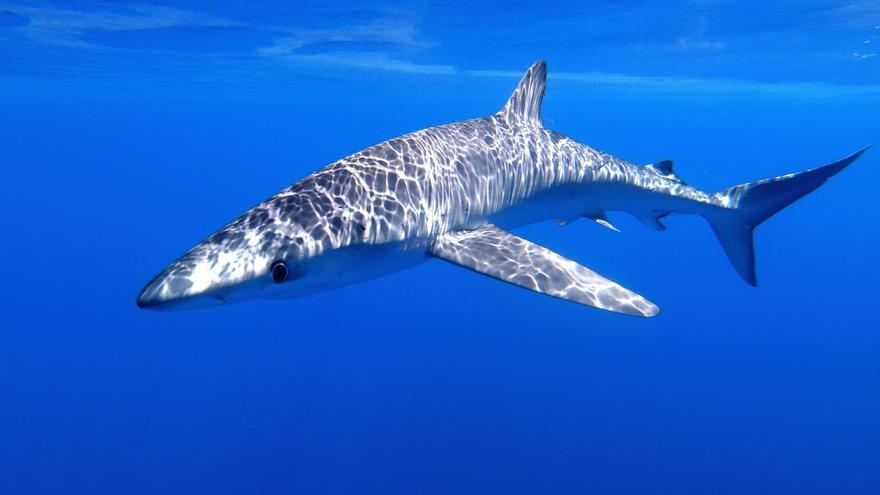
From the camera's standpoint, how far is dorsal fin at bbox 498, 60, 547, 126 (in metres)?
8.05

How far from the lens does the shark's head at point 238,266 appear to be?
4.11m

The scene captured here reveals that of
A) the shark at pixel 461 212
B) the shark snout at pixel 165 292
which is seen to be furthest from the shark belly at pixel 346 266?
the shark snout at pixel 165 292

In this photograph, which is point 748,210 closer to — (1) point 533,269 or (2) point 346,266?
(1) point 533,269

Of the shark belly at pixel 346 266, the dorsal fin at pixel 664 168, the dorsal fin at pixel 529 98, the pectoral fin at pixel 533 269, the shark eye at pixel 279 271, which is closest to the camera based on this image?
the shark eye at pixel 279 271

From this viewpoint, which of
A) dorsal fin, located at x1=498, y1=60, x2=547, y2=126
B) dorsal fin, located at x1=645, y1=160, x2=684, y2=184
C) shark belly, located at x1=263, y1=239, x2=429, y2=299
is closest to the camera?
shark belly, located at x1=263, y1=239, x2=429, y2=299

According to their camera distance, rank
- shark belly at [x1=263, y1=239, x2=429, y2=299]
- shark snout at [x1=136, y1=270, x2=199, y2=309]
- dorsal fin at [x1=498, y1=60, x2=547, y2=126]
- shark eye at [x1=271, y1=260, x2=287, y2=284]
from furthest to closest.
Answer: dorsal fin at [x1=498, y1=60, x2=547, y2=126] < shark belly at [x1=263, y1=239, x2=429, y2=299] < shark eye at [x1=271, y1=260, x2=287, y2=284] < shark snout at [x1=136, y1=270, x2=199, y2=309]

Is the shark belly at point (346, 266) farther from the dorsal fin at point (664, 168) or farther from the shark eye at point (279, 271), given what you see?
the dorsal fin at point (664, 168)

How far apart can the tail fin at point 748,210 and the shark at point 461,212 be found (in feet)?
0.06

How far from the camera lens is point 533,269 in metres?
5.77

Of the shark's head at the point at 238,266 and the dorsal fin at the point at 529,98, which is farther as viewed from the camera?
the dorsal fin at the point at 529,98

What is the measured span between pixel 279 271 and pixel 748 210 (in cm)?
A: 688

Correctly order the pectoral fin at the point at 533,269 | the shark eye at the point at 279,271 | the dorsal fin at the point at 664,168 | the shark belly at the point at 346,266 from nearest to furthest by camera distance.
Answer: the shark eye at the point at 279,271 < the shark belly at the point at 346,266 < the pectoral fin at the point at 533,269 < the dorsal fin at the point at 664,168

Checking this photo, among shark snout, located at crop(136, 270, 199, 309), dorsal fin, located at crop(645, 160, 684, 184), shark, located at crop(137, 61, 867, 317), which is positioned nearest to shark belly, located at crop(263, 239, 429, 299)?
shark, located at crop(137, 61, 867, 317)

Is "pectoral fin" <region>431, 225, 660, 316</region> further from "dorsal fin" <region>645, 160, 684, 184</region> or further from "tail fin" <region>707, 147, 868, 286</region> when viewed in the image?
"tail fin" <region>707, 147, 868, 286</region>
